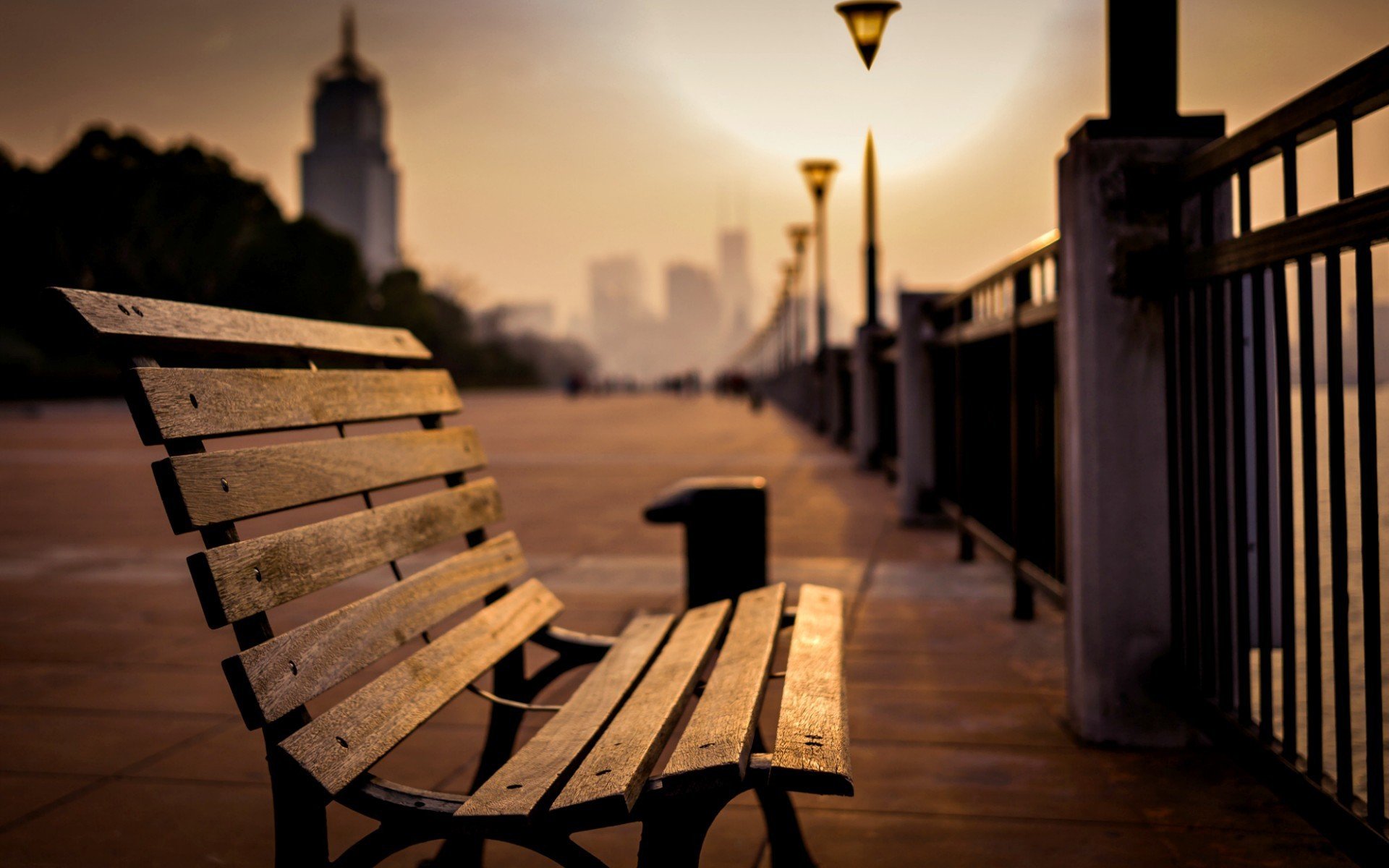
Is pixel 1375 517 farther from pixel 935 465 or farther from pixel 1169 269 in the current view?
pixel 935 465

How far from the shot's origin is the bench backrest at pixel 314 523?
1.72 m

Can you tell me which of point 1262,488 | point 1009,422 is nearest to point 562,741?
point 1262,488

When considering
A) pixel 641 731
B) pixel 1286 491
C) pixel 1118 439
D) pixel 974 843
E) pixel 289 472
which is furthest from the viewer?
A: pixel 1118 439

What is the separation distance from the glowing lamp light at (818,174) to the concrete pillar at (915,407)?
1722cm

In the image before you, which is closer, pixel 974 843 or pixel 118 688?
pixel 974 843

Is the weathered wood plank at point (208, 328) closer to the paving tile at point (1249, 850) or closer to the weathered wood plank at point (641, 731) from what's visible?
the weathered wood plank at point (641, 731)

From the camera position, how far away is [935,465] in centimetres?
772

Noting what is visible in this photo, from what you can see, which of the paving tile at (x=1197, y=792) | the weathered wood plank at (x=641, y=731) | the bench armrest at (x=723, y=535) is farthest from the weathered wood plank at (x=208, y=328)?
the paving tile at (x=1197, y=792)

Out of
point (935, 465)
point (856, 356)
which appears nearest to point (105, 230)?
point (856, 356)

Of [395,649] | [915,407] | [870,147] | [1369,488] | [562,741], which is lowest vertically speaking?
[562,741]

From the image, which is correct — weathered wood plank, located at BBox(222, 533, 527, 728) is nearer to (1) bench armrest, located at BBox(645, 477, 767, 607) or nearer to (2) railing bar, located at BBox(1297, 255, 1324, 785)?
(1) bench armrest, located at BBox(645, 477, 767, 607)

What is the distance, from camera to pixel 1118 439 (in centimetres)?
343

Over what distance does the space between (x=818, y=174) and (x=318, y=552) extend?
2402 centimetres

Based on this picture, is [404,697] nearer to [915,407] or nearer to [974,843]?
[974,843]
